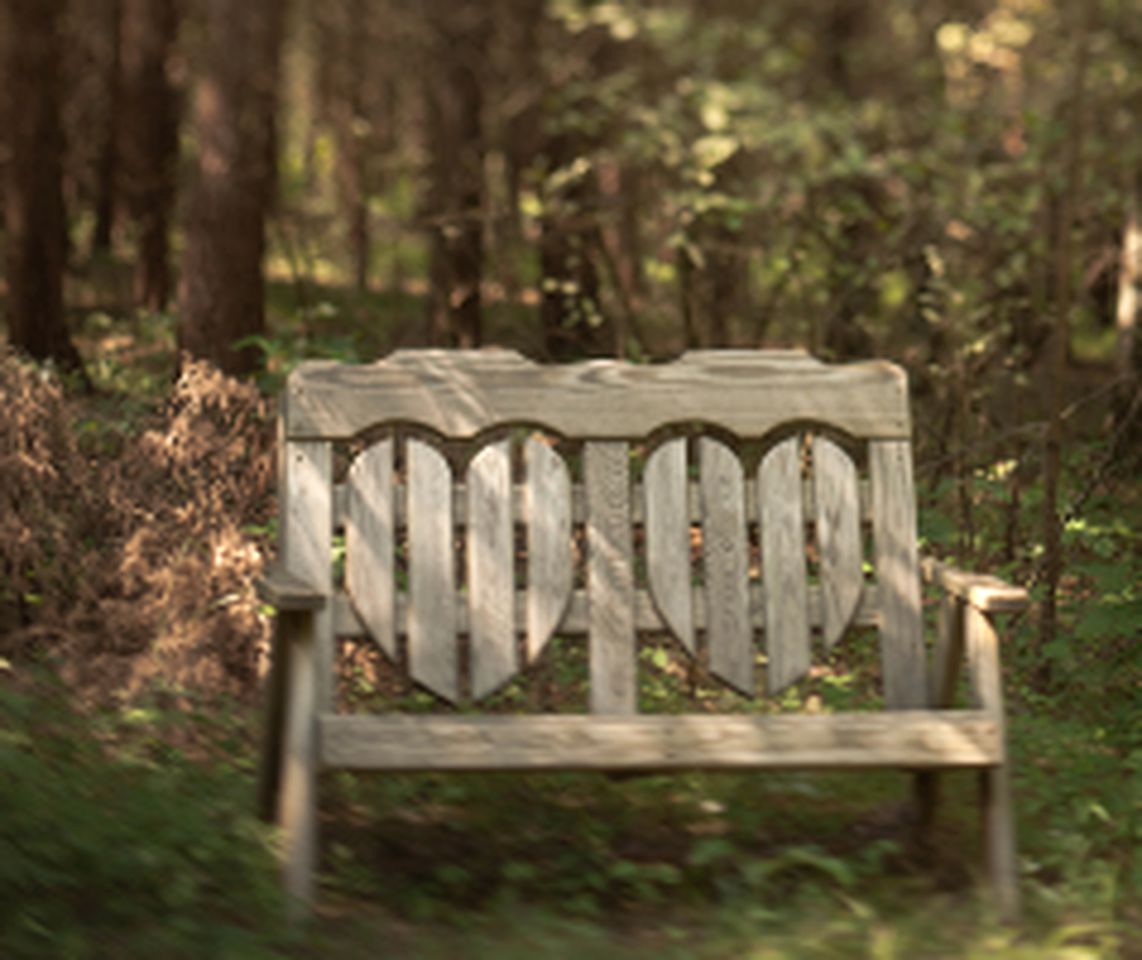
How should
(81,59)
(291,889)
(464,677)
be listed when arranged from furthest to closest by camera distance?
1. (81,59)
2. (464,677)
3. (291,889)

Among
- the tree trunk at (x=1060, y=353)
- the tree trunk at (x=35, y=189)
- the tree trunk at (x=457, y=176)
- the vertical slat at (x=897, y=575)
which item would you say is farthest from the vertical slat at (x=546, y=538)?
the tree trunk at (x=35, y=189)

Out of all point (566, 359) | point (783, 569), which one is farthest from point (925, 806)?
point (566, 359)

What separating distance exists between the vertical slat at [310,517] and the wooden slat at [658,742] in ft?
1.25

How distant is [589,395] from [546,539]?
0.38 m

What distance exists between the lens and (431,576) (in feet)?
12.1

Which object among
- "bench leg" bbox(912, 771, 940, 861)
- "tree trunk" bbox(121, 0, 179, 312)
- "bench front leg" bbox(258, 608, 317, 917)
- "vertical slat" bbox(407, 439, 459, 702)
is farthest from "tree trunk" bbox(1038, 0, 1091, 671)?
"tree trunk" bbox(121, 0, 179, 312)

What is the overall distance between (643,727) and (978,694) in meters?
0.79

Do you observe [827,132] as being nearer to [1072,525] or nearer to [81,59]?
[1072,525]

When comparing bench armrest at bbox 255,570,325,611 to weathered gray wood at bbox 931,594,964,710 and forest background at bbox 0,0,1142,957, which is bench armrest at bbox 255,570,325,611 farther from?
weathered gray wood at bbox 931,594,964,710

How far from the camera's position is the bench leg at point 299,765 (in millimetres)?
3217

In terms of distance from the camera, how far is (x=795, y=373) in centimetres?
391

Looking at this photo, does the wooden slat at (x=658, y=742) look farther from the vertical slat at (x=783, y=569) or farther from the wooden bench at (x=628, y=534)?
the vertical slat at (x=783, y=569)

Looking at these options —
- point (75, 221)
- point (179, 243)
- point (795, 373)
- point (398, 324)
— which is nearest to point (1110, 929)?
point (795, 373)

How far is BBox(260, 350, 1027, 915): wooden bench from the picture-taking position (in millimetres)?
3619
